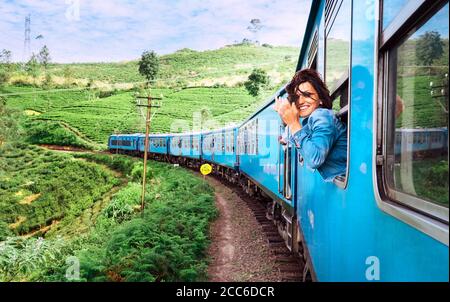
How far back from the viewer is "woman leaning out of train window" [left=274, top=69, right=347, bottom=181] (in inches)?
67.2

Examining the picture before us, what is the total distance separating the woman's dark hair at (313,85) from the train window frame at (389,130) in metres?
0.76

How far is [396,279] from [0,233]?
12.4 m

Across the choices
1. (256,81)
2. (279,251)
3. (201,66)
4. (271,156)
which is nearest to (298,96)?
(271,156)

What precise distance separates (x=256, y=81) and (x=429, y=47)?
25.3 meters

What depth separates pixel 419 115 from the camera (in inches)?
36.6

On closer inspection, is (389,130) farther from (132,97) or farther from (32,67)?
(132,97)

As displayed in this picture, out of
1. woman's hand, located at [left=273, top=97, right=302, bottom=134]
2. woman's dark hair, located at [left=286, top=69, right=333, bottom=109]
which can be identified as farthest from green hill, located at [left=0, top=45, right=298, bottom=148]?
woman's hand, located at [left=273, top=97, right=302, bottom=134]

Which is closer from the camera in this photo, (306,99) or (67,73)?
(306,99)

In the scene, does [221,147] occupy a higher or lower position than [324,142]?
lower

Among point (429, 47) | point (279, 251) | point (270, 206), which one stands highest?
point (429, 47)

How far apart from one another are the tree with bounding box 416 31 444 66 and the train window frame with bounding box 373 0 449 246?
34 millimetres

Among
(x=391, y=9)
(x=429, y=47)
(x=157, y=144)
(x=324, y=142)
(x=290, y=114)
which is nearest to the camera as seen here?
(x=429, y=47)

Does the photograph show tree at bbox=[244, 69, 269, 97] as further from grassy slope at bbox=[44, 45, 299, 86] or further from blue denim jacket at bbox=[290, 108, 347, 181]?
blue denim jacket at bbox=[290, 108, 347, 181]
